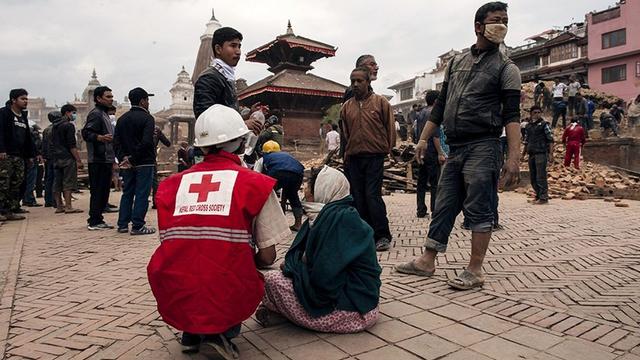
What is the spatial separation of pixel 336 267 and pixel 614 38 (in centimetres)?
4012

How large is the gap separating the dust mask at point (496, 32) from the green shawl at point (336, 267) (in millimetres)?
1800

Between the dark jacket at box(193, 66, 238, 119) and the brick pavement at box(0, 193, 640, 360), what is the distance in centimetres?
160

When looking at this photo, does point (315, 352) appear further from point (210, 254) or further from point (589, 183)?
point (589, 183)

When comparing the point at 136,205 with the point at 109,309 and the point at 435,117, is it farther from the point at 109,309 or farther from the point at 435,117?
the point at 435,117

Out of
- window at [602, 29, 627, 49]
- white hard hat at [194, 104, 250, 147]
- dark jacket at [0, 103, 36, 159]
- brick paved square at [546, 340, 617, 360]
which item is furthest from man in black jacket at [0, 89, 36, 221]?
window at [602, 29, 627, 49]

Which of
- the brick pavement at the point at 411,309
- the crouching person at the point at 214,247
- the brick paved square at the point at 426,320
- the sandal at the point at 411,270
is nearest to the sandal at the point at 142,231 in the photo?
the brick pavement at the point at 411,309

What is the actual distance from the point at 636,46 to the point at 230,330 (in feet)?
129

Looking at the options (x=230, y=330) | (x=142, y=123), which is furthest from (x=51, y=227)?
(x=230, y=330)

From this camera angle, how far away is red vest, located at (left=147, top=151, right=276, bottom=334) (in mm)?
2027

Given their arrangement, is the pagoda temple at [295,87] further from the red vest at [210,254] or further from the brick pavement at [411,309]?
the red vest at [210,254]

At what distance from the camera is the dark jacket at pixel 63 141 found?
24.7 ft

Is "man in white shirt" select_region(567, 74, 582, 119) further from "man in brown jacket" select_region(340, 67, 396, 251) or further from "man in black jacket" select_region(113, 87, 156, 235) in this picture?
"man in black jacket" select_region(113, 87, 156, 235)

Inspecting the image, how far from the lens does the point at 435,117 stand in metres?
3.85

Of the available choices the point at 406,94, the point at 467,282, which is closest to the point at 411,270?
the point at 467,282
